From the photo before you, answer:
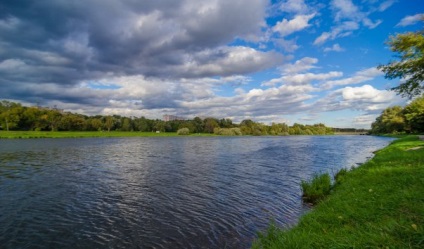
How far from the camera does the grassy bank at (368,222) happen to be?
612 cm

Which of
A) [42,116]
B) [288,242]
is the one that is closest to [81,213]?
[288,242]

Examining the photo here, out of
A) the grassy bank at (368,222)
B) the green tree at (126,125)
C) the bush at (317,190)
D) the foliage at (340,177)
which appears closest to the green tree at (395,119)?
the foliage at (340,177)

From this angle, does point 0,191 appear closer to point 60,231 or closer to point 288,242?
point 60,231

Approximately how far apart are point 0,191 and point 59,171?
8.64 metres

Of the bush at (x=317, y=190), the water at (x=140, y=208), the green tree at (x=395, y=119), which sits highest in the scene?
the green tree at (x=395, y=119)

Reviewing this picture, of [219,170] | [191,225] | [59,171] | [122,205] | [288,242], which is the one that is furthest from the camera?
[219,170]

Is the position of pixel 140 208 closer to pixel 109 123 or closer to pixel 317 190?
pixel 317 190

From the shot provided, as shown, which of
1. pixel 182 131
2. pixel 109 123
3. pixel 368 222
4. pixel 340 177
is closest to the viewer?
pixel 368 222

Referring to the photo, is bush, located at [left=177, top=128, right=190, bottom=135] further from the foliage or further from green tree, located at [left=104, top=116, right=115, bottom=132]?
the foliage

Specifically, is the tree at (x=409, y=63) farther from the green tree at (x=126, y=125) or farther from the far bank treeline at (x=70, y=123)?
the green tree at (x=126, y=125)

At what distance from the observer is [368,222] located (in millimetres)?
7953

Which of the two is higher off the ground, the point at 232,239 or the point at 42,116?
the point at 42,116

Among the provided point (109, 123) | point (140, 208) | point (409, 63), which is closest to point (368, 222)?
point (140, 208)

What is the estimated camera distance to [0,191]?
18.0 m
